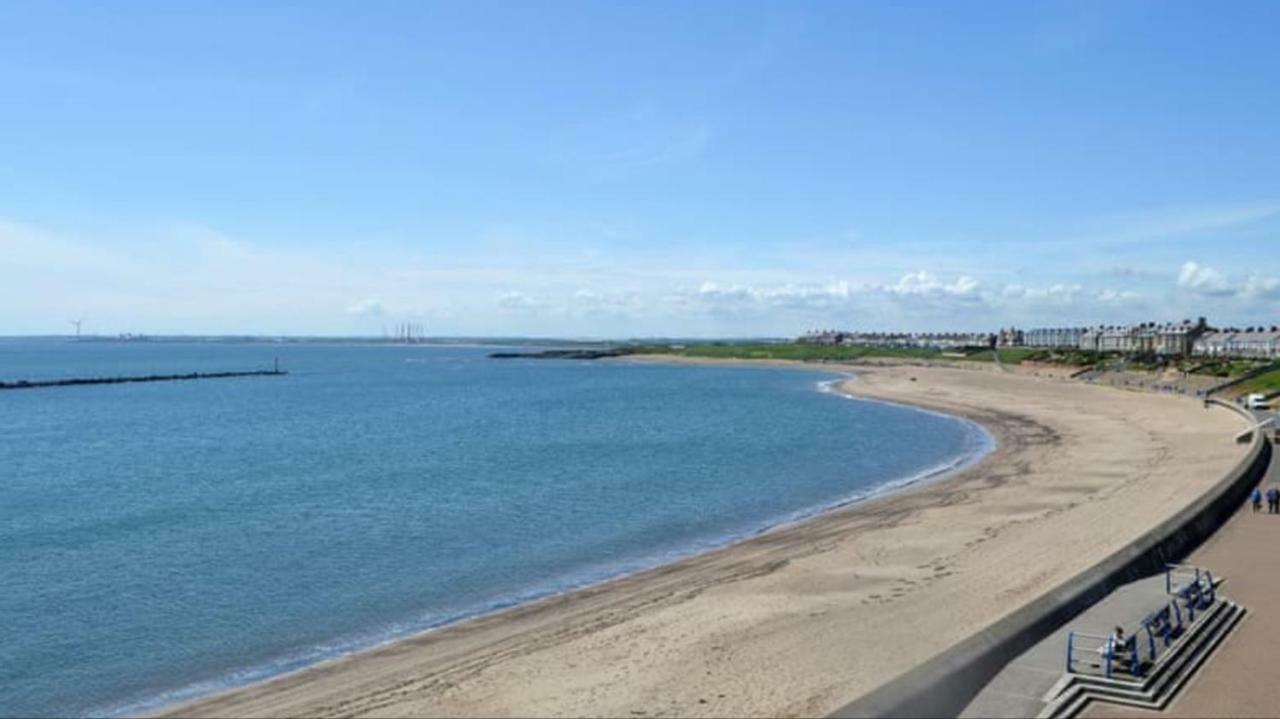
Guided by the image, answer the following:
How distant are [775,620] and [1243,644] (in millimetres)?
8356

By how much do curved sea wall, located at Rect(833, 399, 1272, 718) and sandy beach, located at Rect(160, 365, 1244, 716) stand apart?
1.88 m

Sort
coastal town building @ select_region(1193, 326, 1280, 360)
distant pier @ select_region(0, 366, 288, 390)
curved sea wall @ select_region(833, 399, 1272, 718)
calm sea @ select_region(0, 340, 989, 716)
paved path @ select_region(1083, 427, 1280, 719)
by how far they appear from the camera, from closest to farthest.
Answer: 1. curved sea wall @ select_region(833, 399, 1272, 718)
2. paved path @ select_region(1083, 427, 1280, 719)
3. calm sea @ select_region(0, 340, 989, 716)
4. distant pier @ select_region(0, 366, 288, 390)
5. coastal town building @ select_region(1193, 326, 1280, 360)

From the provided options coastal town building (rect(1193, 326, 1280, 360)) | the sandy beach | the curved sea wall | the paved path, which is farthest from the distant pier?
coastal town building (rect(1193, 326, 1280, 360))

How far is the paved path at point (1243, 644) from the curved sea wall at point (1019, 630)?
2.50 feet

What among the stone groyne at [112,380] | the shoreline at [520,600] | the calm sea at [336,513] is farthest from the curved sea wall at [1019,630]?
the stone groyne at [112,380]

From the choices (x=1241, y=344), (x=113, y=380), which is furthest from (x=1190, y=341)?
(x=113, y=380)

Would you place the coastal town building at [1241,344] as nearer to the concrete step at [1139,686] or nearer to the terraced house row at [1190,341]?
the terraced house row at [1190,341]

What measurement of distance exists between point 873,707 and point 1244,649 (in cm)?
830

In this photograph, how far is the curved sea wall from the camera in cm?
1222

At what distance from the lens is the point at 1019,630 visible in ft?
49.7

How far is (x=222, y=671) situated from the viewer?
722 inches

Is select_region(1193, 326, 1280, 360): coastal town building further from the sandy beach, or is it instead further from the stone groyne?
the stone groyne

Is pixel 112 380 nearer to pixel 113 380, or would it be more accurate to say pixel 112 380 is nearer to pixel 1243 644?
pixel 113 380

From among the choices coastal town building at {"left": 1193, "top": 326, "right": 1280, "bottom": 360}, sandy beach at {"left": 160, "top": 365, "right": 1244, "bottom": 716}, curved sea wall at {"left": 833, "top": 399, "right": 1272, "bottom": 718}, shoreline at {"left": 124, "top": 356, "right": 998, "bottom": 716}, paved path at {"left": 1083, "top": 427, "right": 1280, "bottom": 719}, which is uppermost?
coastal town building at {"left": 1193, "top": 326, "right": 1280, "bottom": 360}
